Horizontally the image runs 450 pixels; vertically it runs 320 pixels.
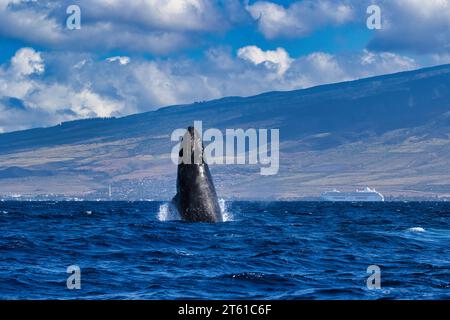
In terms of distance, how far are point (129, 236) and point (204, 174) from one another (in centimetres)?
406

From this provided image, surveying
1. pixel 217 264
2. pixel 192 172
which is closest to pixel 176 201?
pixel 192 172

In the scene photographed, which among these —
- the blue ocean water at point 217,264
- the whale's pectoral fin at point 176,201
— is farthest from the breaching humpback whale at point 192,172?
the blue ocean water at point 217,264

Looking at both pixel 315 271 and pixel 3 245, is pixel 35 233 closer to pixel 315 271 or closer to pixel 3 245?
pixel 3 245

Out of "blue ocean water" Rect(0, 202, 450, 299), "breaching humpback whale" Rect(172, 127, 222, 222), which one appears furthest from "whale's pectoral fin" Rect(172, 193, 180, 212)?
"blue ocean water" Rect(0, 202, 450, 299)

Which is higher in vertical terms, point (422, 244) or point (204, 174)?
point (204, 174)

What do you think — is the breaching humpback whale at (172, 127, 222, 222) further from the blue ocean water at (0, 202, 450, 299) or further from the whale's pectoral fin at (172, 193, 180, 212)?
the blue ocean water at (0, 202, 450, 299)

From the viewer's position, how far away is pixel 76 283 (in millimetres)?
21297

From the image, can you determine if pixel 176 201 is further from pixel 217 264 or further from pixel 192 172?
pixel 217 264

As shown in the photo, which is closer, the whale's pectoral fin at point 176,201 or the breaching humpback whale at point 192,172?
the breaching humpback whale at point 192,172

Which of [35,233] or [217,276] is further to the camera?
[35,233]

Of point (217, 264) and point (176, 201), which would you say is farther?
point (176, 201)

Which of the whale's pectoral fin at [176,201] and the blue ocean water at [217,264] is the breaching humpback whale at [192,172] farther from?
the blue ocean water at [217,264]
